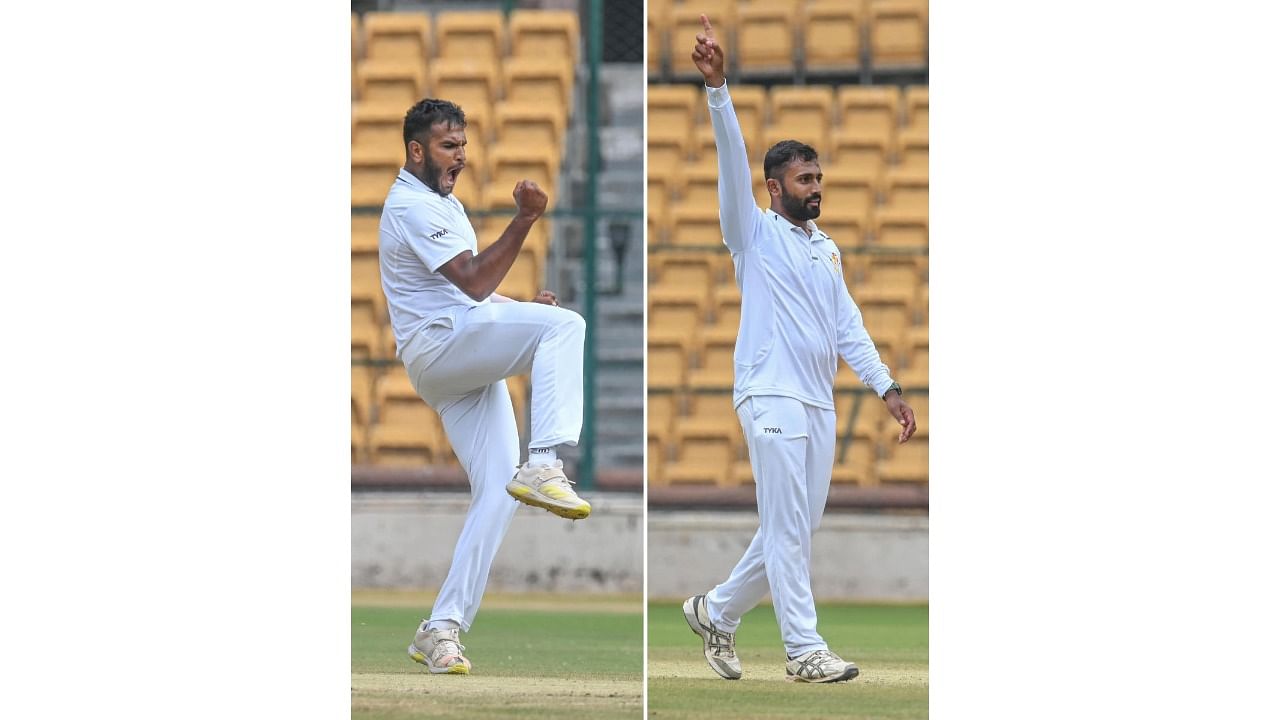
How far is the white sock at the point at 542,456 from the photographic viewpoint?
6.23 metres

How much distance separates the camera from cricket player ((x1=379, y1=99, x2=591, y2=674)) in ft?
20.4

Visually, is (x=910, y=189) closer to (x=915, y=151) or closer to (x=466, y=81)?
(x=915, y=151)

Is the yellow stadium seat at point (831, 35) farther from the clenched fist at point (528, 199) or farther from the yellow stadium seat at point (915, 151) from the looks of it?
the clenched fist at point (528, 199)

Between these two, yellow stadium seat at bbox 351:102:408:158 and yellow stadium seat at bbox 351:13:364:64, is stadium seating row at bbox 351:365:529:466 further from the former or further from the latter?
yellow stadium seat at bbox 351:13:364:64

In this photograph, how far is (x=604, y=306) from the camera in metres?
7.09

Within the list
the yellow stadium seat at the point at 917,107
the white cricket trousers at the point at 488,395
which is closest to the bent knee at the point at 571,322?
the white cricket trousers at the point at 488,395

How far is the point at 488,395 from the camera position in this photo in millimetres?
6445

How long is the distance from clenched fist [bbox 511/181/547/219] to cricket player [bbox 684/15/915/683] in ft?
1.92

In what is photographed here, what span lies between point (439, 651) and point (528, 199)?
1497 millimetres

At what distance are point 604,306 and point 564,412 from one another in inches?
38.9

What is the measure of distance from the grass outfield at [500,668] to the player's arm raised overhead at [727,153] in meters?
1.46

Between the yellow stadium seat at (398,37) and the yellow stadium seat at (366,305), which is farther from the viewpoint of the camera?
the yellow stadium seat at (398,37)
